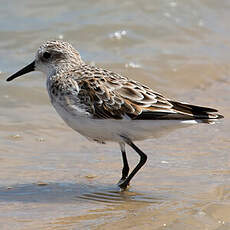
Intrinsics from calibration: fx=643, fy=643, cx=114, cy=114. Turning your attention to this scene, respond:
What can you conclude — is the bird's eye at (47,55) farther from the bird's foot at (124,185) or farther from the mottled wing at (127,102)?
the bird's foot at (124,185)

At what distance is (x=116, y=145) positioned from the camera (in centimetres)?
981

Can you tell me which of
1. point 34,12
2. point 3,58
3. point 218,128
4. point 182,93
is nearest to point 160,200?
point 218,128

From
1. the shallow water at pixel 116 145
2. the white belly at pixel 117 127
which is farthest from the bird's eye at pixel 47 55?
the shallow water at pixel 116 145

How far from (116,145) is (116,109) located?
232 centimetres

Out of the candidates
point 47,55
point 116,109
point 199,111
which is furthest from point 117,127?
point 47,55

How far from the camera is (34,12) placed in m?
14.6

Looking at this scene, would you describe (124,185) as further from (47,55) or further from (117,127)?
(47,55)

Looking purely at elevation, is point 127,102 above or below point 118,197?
above

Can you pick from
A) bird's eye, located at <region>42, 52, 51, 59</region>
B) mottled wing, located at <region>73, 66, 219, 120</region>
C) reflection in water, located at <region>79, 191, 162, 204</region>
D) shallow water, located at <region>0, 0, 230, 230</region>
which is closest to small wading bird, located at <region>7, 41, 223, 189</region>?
mottled wing, located at <region>73, 66, 219, 120</region>

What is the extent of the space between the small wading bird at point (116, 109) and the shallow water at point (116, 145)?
30.0 inches

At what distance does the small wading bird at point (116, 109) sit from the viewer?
743 cm

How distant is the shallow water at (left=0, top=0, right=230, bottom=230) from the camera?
7.12m

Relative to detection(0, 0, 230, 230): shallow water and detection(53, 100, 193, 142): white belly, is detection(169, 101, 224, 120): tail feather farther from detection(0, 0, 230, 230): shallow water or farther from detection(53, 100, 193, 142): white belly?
detection(0, 0, 230, 230): shallow water

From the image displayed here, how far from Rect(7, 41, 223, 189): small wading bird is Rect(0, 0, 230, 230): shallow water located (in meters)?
0.76
